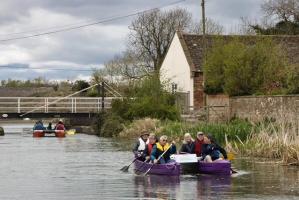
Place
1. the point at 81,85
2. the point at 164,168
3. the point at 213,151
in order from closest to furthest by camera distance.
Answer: the point at 164,168 < the point at 213,151 < the point at 81,85

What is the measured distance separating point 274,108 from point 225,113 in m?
8.30

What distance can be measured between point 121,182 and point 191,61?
4034 centimetres

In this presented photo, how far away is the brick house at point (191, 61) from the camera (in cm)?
6312

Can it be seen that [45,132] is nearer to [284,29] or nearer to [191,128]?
[191,128]

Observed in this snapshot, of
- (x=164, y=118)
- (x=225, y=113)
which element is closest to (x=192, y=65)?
(x=164, y=118)

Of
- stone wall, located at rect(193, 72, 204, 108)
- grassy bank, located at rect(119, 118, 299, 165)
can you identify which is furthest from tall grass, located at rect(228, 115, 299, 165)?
stone wall, located at rect(193, 72, 204, 108)

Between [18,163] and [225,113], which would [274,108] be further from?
[18,163]

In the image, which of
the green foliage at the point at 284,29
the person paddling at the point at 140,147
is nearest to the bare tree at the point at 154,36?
the green foliage at the point at 284,29

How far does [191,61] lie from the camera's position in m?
64.0

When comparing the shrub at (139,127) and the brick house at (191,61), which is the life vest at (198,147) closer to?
the shrub at (139,127)

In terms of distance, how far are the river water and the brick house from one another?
3011 centimetres

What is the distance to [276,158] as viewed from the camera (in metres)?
29.9

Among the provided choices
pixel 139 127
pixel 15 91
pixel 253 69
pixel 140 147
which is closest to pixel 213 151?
pixel 140 147

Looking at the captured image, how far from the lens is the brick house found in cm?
6312
